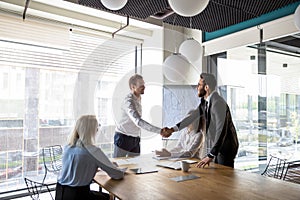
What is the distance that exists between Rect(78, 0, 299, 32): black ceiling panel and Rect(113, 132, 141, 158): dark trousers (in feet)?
4.28

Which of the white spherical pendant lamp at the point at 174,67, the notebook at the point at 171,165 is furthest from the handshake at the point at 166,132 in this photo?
the white spherical pendant lamp at the point at 174,67

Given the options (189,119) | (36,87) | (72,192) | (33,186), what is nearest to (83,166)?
(72,192)

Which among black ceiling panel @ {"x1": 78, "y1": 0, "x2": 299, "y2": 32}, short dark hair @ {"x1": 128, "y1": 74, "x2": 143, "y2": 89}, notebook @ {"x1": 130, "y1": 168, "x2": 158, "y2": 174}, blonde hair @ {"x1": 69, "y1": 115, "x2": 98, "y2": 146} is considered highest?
black ceiling panel @ {"x1": 78, "y1": 0, "x2": 299, "y2": 32}

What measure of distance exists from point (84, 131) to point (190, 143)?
116 cm

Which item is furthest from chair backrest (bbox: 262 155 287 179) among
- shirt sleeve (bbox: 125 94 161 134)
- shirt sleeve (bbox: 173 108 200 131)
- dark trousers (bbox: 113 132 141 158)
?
shirt sleeve (bbox: 125 94 161 134)

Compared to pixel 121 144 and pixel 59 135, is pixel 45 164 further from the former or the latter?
pixel 121 144

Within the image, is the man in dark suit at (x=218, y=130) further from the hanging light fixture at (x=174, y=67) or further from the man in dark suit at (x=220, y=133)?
the hanging light fixture at (x=174, y=67)

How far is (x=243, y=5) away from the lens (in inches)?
94.5

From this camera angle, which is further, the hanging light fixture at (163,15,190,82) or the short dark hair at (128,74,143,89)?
the hanging light fixture at (163,15,190,82)

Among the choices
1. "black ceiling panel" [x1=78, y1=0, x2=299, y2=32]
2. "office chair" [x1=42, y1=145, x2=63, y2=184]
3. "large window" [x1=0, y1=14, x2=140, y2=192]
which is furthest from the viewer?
"office chair" [x1=42, y1=145, x2=63, y2=184]

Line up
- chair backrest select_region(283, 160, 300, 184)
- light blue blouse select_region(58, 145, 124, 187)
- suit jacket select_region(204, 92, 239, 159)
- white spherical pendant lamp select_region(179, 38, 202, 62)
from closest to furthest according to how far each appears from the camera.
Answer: light blue blouse select_region(58, 145, 124, 187)
suit jacket select_region(204, 92, 239, 159)
white spherical pendant lamp select_region(179, 38, 202, 62)
chair backrest select_region(283, 160, 300, 184)

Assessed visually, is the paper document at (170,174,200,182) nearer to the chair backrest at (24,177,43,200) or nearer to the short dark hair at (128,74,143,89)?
the short dark hair at (128,74,143,89)

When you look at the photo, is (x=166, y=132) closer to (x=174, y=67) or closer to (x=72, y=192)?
(x=174, y=67)

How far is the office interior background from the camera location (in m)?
2.70
